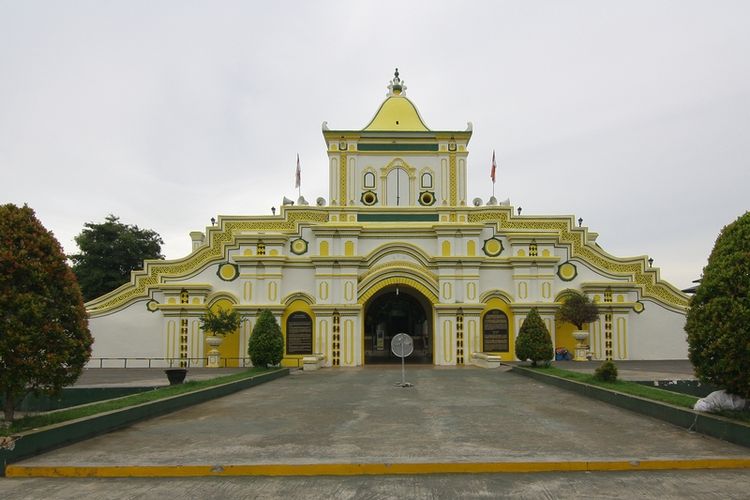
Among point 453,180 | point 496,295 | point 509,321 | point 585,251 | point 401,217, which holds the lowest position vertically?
point 509,321

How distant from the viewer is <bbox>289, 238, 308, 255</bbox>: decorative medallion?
96.4ft

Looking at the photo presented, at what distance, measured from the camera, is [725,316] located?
30.0 ft

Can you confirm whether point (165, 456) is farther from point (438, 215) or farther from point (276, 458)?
point (438, 215)

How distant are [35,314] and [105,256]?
117 ft

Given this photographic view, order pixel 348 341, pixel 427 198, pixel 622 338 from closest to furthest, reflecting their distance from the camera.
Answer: pixel 348 341
pixel 622 338
pixel 427 198

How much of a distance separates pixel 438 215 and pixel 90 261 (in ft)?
84.2

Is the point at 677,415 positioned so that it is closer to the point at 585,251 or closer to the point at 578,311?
the point at 578,311

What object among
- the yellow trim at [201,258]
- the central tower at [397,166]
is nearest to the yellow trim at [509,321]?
the central tower at [397,166]

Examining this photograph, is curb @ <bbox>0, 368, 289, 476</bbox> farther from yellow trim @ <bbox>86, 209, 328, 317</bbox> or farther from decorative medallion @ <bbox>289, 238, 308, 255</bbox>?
yellow trim @ <bbox>86, 209, 328, 317</bbox>

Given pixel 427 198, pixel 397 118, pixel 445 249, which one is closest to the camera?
pixel 445 249

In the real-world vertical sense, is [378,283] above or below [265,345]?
above

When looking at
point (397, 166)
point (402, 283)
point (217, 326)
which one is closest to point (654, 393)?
point (402, 283)

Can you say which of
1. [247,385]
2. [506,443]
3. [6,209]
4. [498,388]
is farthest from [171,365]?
[506,443]

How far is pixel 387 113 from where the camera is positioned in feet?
106
